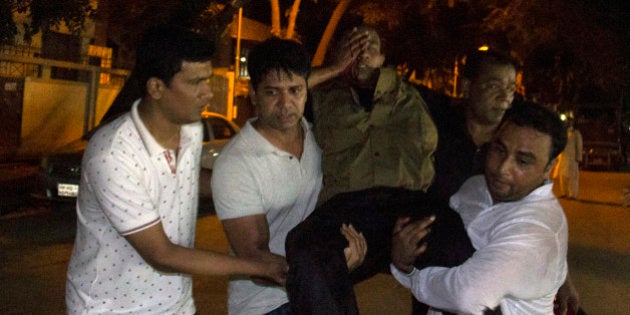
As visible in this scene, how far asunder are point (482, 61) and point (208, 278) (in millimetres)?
4671

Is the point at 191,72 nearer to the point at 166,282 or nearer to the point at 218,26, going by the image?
the point at 166,282

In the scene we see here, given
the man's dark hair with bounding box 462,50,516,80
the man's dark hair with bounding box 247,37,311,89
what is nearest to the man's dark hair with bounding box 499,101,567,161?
the man's dark hair with bounding box 247,37,311,89

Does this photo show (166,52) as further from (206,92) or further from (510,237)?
(510,237)

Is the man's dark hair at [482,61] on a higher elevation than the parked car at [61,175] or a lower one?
higher

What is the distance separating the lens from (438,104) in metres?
3.62

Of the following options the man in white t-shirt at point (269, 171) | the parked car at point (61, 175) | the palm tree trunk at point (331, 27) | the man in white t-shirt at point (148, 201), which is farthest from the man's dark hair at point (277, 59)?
the palm tree trunk at point (331, 27)

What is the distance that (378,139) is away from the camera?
282 cm

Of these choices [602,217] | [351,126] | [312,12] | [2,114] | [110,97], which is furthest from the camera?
[312,12]

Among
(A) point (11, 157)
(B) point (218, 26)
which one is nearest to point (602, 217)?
(B) point (218, 26)

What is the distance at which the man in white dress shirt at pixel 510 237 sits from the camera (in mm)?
2084

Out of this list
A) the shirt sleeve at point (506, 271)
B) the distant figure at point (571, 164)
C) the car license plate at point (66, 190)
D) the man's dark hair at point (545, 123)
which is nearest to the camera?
the shirt sleeve at point (506, 271)

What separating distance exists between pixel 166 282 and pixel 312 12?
2227 centimetres

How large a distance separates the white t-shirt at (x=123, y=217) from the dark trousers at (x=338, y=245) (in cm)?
51

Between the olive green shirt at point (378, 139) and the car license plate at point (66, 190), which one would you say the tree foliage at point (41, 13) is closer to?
the olive green shirt at point (378, 139)
